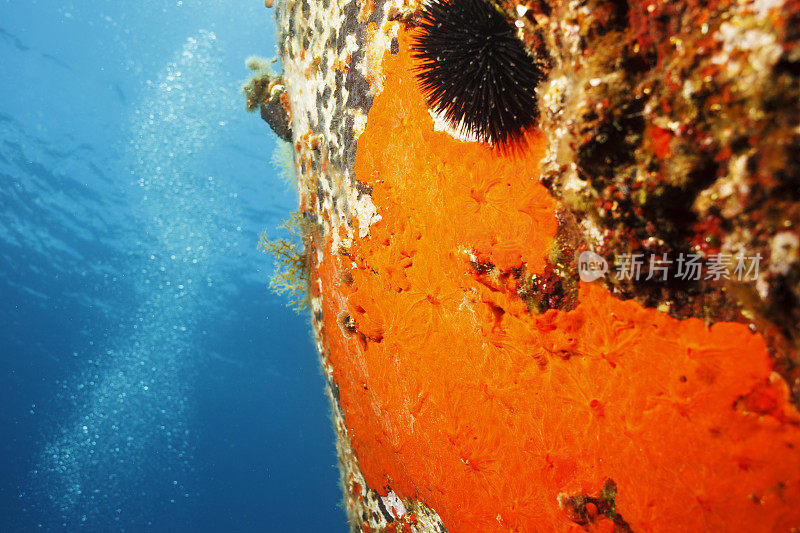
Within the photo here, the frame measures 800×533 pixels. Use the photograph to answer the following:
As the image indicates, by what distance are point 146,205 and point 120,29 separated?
12.7 metres

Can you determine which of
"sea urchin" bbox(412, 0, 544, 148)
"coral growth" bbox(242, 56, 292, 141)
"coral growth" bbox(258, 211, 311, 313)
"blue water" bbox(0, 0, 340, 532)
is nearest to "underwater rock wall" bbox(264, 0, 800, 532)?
"sea urchin" bbox(412, 0, 544, 148)

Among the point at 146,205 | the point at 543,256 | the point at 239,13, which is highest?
the point at 239,13

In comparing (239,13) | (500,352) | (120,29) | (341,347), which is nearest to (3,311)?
(120,29)

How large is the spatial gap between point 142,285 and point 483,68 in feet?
123

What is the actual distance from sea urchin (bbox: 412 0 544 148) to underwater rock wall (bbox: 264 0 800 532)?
10 centimetres

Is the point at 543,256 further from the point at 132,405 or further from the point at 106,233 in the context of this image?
the point at 132,405

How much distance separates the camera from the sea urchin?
228cm

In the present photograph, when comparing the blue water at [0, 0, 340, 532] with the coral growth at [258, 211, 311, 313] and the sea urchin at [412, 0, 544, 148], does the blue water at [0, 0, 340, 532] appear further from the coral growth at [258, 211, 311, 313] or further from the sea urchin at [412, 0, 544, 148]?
the sea urchin at [412, 0, 544, 148]

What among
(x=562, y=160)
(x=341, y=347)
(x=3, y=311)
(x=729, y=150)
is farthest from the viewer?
(x=3, y=311)

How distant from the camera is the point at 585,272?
2.35m

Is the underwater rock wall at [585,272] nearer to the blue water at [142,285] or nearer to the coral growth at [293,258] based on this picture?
the coral growth at [293,258]

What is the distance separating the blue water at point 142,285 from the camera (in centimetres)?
2514

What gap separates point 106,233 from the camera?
28438 millimetres

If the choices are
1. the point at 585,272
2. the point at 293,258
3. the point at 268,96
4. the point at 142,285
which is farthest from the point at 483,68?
the point at 142,285
